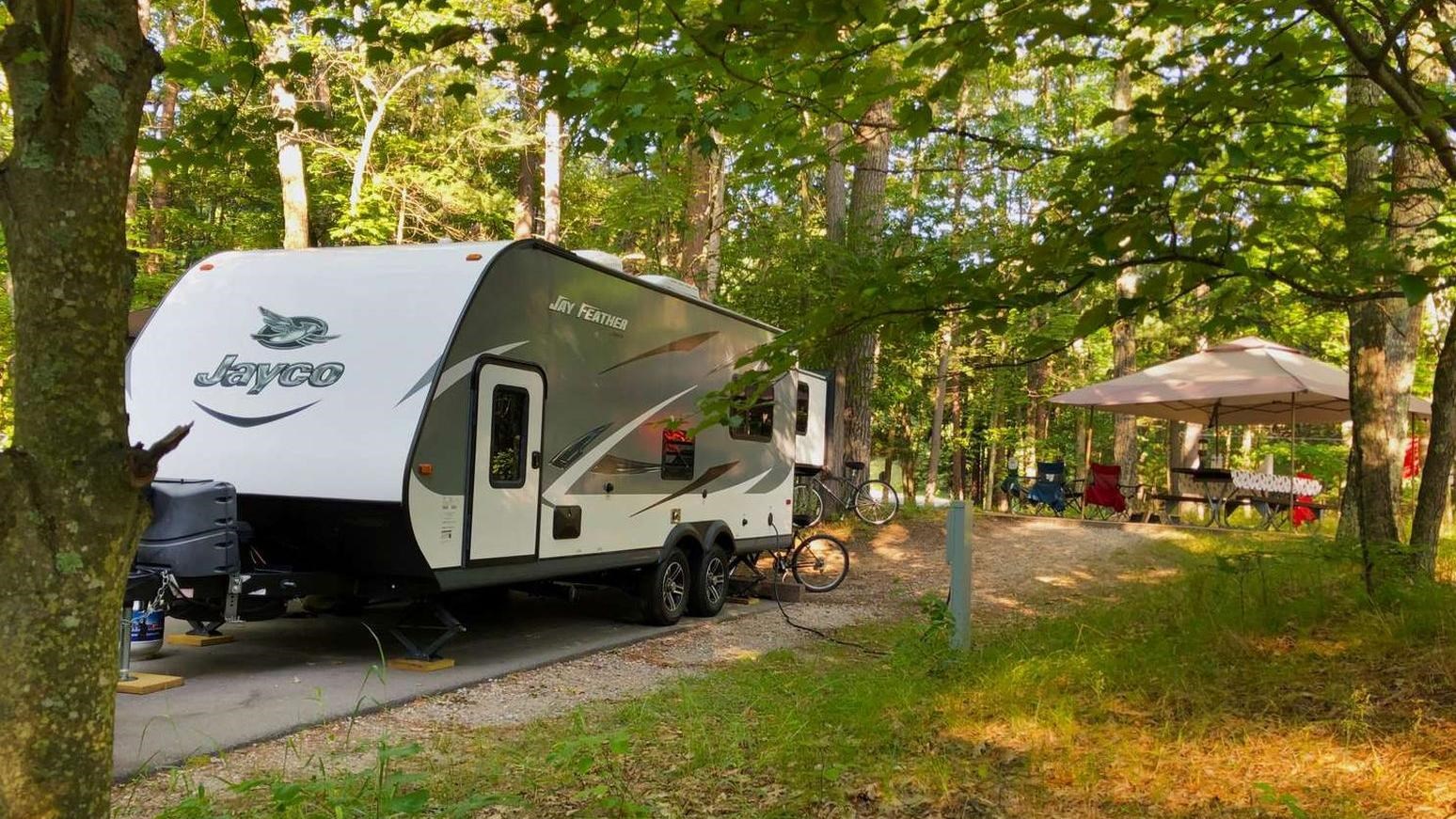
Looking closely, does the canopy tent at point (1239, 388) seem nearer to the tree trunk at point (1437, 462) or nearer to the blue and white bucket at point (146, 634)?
the tree trunk at point (1437, 462)

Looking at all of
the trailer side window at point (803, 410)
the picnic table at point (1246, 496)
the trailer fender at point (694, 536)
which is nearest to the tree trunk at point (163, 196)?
the trailer side window at point (803, 410)

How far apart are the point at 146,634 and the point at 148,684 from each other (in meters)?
A: 0.69

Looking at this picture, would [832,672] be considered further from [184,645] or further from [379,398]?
[184,645]

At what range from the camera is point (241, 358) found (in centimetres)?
706

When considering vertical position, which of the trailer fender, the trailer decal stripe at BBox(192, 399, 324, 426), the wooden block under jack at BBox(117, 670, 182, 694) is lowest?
the wooden block under jack at BBox(117, 670, 182, 694)

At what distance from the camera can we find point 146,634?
6.54 metres

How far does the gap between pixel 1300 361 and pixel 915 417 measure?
Result: 76.0 feet

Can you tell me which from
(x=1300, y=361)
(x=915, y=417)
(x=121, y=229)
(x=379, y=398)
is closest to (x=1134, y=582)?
(x=1300, y=361)

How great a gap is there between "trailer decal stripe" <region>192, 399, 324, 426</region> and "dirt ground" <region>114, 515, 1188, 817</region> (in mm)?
2108

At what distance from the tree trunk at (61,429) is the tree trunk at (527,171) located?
1489 centimetres

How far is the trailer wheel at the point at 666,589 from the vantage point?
30.0 feet

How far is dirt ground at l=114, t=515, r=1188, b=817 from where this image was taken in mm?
4801

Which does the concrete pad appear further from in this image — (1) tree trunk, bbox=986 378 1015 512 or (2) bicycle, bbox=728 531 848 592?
(1) tree trunk, bbox=986 378 1015 512

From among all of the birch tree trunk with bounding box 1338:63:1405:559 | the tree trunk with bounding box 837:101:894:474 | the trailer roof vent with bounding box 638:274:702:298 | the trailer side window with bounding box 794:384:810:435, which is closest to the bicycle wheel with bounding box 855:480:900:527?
the tree trunk with bounding box 837:101:894:474
